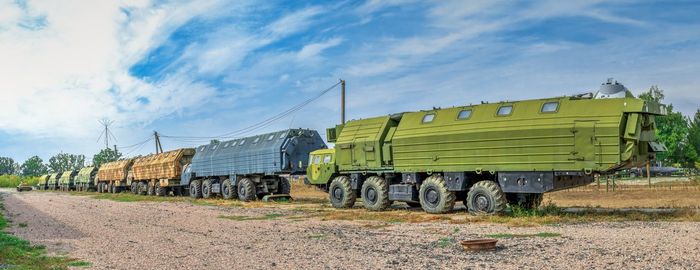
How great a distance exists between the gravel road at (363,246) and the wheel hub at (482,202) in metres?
2.40

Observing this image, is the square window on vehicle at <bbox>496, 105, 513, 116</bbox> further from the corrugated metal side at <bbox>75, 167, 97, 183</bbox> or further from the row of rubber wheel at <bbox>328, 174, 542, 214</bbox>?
the corrugated metal side at <bbox>75, 167, 97, 183</bbox>

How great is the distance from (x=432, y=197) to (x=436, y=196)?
0.70 ft

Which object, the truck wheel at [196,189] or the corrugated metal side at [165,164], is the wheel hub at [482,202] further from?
the corrugated metal side at [165,164]

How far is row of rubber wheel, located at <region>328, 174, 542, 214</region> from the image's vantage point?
60.6ft

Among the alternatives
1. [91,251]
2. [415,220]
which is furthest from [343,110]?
[91,251]

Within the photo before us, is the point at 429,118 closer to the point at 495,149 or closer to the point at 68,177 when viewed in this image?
the point at 495,149

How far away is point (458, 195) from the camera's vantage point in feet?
68.9

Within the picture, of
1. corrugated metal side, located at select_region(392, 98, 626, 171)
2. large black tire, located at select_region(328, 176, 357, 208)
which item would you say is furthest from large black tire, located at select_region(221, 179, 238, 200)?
corrugated metal side, located at select_region(392, 98, 626, 171)

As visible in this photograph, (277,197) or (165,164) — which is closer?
(277,197)

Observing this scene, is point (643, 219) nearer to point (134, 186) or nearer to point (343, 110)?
point (343, 110)

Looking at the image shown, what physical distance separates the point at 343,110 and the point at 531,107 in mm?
22574

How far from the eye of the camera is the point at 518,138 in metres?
17.8

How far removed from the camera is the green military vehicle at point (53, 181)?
8467 centimetres

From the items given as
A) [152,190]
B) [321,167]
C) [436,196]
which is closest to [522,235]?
[436,196]
